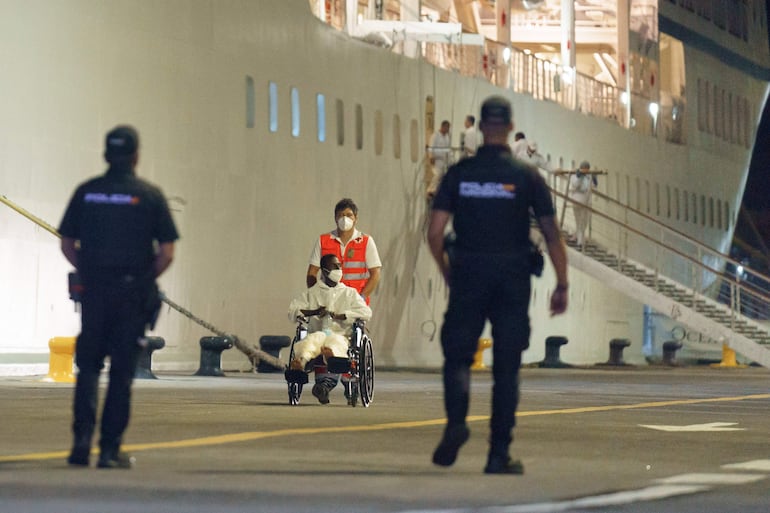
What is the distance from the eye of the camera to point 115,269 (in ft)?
28.6

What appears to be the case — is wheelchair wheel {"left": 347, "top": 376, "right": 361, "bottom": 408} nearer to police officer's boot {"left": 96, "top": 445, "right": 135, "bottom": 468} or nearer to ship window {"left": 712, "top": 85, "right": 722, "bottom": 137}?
police officer's boot {"left": 96, "top": 445, "right": 135, "bottom": 468}

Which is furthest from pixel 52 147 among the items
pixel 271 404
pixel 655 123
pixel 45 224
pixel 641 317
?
pixel 655 123

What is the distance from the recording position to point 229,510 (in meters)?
6.76

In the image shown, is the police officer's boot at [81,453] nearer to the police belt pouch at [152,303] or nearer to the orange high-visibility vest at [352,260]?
the police belt pouch at [152,303]

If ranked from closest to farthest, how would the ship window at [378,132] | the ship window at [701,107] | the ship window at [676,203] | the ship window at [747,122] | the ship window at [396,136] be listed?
the ship window at [378,132]
the ship window at [396,136]
the ship window at [676,203]
the ship window at [701,107]
the ship window at [747,122]

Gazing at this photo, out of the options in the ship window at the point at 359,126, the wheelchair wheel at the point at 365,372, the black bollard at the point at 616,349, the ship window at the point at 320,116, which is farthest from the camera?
the black bollard at the point at 616,349

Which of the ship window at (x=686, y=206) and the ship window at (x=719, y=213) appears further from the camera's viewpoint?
the ship window at (x=719, y=213)

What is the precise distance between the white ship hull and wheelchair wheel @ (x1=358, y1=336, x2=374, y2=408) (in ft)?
28.8

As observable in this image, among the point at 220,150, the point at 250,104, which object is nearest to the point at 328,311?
the point at 220,150

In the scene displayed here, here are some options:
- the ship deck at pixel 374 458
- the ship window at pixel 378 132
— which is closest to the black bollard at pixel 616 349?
the ship window at pixel 378 132

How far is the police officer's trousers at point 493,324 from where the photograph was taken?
8.77 meters

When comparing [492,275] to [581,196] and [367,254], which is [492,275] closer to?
[367,254]

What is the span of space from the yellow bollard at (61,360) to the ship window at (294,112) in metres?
9.91

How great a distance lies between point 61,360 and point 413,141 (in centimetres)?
1614
